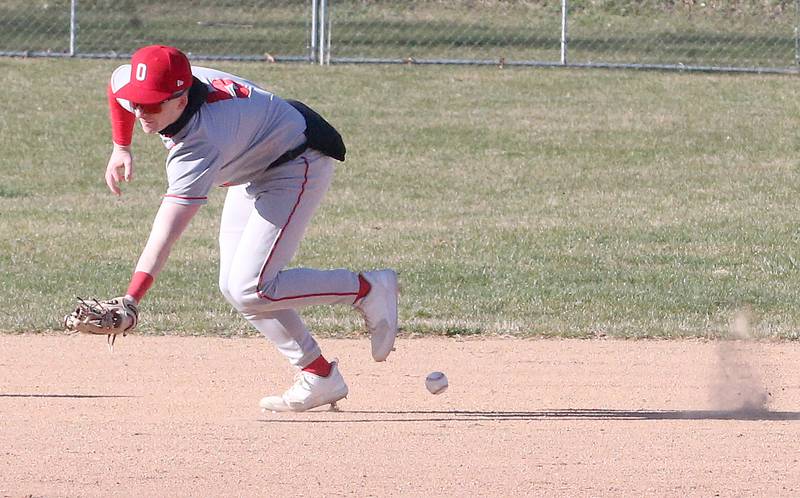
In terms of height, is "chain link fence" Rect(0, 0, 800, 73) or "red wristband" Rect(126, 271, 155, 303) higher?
"red wristband" Rect(126, 271, 155, 303)

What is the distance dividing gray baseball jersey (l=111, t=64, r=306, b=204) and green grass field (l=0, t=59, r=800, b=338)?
278cm

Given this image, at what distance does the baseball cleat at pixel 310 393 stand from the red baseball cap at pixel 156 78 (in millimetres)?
1573

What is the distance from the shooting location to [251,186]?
18.9 ft

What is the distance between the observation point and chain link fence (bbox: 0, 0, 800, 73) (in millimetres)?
18500

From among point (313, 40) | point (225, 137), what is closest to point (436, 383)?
point (225, 137)

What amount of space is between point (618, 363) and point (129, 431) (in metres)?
2.87

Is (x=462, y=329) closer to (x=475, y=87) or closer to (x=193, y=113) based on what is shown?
(x=193, y=113)

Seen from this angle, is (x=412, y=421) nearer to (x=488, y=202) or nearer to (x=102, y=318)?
(x=102, y=318)

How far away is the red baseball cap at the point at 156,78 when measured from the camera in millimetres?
5059

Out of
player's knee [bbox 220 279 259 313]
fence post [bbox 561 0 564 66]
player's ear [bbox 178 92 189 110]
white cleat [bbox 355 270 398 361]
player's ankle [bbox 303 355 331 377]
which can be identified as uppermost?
player's ear [bbox 178 92 189 110]

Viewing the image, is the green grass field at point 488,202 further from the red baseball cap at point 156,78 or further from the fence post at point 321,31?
the red baseball cap at point 156,78

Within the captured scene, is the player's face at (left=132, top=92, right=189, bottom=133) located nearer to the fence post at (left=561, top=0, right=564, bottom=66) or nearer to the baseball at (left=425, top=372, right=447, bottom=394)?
the baseball at (left=425, top=372, right=447, bottom=394)

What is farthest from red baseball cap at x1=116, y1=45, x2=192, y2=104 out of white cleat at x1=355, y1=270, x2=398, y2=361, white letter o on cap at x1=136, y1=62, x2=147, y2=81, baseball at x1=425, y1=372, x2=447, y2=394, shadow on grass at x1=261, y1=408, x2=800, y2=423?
baseball at x1=425, y1=372, x2=447, y2=394

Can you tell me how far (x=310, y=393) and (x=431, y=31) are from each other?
44.3 ft
